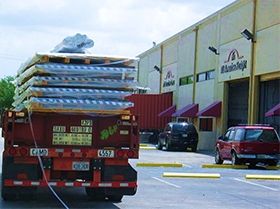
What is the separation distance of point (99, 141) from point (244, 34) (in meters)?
20.8

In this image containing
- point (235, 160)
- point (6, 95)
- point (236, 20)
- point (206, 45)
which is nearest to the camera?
point (235, 160)

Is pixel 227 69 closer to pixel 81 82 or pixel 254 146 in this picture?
pixel 254 146

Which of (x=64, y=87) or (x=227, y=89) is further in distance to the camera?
(x=227, y=89)

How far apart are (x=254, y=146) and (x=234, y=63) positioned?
12514 millimetres

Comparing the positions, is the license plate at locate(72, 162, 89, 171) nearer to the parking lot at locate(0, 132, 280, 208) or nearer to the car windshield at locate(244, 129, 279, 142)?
the parking lot at locate(0, 132, 280, 208)

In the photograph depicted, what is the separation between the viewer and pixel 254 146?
2072 centimetres

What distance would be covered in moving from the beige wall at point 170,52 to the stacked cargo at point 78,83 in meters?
35.5


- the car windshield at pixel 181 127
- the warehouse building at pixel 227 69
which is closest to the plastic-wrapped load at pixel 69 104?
the warehouse building at pixel 227 69

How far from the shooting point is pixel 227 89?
3406 cm

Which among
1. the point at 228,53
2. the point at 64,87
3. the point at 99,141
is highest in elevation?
the point at 228,53

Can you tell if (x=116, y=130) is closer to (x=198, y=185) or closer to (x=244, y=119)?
→ (x=198, y=185)

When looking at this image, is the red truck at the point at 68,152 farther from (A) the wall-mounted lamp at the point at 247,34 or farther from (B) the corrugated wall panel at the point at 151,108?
(B) the corrugated wall panel at the point at 151,108

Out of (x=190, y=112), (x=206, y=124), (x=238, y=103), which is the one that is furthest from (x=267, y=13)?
(x=190, y=112)

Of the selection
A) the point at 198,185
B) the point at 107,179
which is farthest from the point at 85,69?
the point at 198,185
